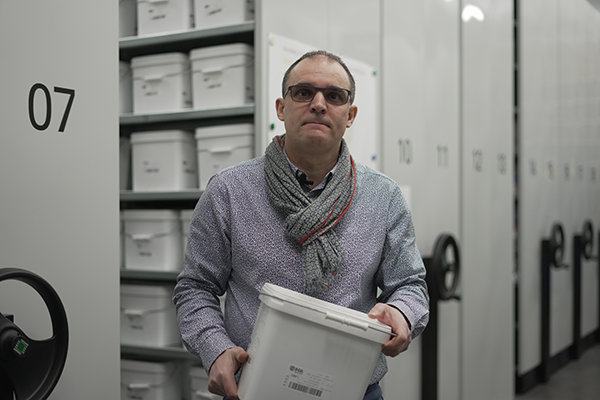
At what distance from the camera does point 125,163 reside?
10.4ft

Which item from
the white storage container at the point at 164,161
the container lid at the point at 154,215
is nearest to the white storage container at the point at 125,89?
the white storage container at the point at 164,161

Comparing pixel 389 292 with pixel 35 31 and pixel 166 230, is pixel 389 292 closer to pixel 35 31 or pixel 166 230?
pixel 35 31

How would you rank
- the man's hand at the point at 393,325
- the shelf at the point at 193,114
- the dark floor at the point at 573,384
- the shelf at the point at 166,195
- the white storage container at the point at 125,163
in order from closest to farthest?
the man's hand at the point at 393,325
the shelf at the point at 193,114
the shelf at the point at 166,195
the white storage container at the point at 125,163
the dark floor at the point at 573,384

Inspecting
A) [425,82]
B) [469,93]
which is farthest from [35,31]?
[469,93]

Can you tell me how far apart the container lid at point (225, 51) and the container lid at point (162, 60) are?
0.14 meters

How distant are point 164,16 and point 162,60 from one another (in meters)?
0.21

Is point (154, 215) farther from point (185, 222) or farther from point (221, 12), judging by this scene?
point (221, 12)

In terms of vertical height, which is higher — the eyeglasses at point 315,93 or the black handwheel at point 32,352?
the eyeglasses at point 315,93

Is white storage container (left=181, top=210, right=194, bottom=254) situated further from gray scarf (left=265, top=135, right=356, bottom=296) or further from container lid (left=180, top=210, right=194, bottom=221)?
gray scarf (left=265, top=135, right=356, bottom=296)

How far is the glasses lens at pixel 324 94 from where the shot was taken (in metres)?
1.58

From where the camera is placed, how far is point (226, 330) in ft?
5.29

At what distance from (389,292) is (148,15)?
2001 mm

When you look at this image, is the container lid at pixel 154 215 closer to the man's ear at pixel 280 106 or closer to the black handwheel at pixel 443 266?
the man's ear at pixel 280 106

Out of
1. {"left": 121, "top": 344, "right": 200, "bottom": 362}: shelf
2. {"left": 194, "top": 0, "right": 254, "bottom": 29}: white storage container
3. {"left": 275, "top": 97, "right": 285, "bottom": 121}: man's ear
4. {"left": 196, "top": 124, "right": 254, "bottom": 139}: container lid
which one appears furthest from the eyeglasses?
{"left": 121, "top": 344, "right": 200, "bottom": 362}: shelf
